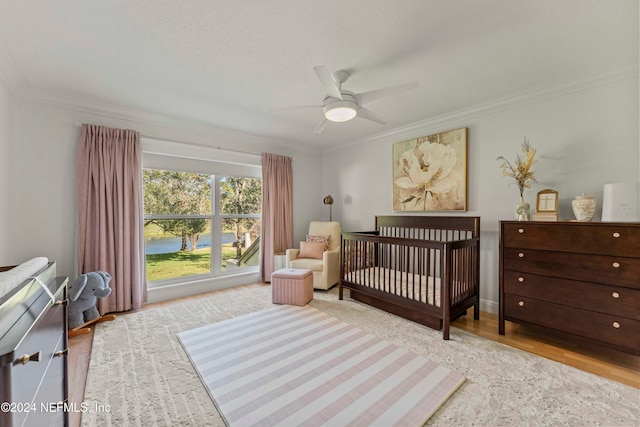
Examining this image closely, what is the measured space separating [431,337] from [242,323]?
1856mm

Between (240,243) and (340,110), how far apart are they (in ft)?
9.83

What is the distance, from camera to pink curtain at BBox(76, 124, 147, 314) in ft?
9.59

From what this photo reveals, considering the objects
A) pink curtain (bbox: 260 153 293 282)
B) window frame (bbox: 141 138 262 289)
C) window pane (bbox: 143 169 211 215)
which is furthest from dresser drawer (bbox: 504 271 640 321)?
window pane (bbox: 143 169 211 215)

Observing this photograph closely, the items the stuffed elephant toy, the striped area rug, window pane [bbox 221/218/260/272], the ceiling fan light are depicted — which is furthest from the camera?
window pane [bbox 221/218/260/272]

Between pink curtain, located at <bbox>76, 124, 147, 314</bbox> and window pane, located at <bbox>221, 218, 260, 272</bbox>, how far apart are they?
123 cm

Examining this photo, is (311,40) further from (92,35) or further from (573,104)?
(573,104)

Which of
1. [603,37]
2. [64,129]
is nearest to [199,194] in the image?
[64,129]

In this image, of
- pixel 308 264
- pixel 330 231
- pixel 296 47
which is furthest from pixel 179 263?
pixel 296 47

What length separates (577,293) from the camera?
84.9 inches

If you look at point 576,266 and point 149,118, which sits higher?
point 149,118

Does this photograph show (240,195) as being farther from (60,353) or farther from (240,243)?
(60,353)

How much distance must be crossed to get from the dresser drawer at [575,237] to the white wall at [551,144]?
496 mm

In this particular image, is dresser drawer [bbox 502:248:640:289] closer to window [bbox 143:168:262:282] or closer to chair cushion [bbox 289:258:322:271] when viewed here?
chair cushion [bbox 289:258:322:271]

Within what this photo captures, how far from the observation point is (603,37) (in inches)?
73.4
